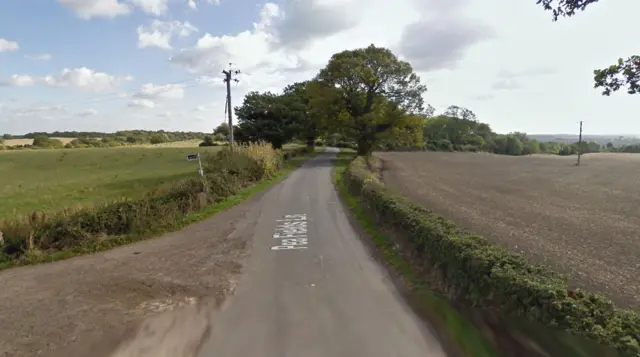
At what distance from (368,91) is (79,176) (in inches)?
1116

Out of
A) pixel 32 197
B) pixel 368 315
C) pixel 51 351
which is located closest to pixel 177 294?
pixel 51 351

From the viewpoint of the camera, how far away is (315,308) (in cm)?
543

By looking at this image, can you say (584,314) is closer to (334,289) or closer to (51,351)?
(334,289)

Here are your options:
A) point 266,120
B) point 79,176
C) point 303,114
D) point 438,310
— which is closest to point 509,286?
point 438,310

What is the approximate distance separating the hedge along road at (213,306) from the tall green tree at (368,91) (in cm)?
2833

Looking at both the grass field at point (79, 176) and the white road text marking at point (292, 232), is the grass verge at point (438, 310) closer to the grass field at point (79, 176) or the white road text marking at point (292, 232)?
the white road text marking at point (292, 232)

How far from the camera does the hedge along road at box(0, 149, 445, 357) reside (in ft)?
14.8

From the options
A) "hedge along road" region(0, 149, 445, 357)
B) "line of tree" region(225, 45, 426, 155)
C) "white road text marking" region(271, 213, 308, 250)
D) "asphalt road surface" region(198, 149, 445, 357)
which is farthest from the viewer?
"line of tree" region(225, 45, 426, 155)

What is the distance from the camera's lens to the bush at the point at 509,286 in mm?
3197

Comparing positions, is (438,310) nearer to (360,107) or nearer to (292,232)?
(292,232)

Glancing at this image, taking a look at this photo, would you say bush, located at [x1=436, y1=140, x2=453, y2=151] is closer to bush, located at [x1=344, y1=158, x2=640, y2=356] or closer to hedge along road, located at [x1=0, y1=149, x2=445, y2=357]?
hedge along road, located at [x1=0, y1=149, x2=445, y2=357]

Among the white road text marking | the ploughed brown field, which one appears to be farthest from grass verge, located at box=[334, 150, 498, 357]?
the ploughed brown field

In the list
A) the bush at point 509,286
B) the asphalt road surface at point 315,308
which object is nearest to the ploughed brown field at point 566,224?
the bush at point 509,286

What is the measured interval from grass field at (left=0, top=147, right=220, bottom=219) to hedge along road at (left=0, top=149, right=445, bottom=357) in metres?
6.10
